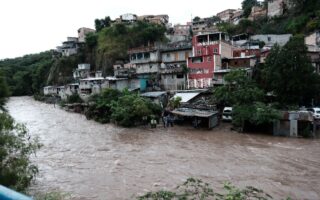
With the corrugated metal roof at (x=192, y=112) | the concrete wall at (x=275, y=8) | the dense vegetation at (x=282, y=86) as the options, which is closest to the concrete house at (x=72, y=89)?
the corrugated metal roof at (x=192, y=112)

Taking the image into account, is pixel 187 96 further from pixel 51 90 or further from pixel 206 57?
pixel 51 90

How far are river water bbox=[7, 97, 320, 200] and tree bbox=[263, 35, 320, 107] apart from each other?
4398mm

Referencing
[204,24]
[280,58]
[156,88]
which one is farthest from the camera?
[204,24]

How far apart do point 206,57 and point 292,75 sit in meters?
11.5

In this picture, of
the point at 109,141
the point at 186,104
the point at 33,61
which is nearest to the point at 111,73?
the point at 186,104

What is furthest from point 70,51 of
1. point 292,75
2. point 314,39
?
point 292,75

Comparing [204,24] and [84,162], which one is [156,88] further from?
[204,24]

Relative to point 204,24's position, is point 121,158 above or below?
below

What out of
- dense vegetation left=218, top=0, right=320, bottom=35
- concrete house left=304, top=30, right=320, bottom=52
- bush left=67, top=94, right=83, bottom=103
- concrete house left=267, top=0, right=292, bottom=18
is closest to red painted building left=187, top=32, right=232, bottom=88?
concrete house left=304, top=30, right=320, bottom=52

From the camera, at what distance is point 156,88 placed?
37.8m

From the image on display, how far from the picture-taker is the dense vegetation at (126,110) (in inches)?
1039

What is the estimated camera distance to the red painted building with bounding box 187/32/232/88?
33.2 m

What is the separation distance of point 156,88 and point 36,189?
84.4ft

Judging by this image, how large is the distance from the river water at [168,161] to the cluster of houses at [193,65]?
4.47 m
